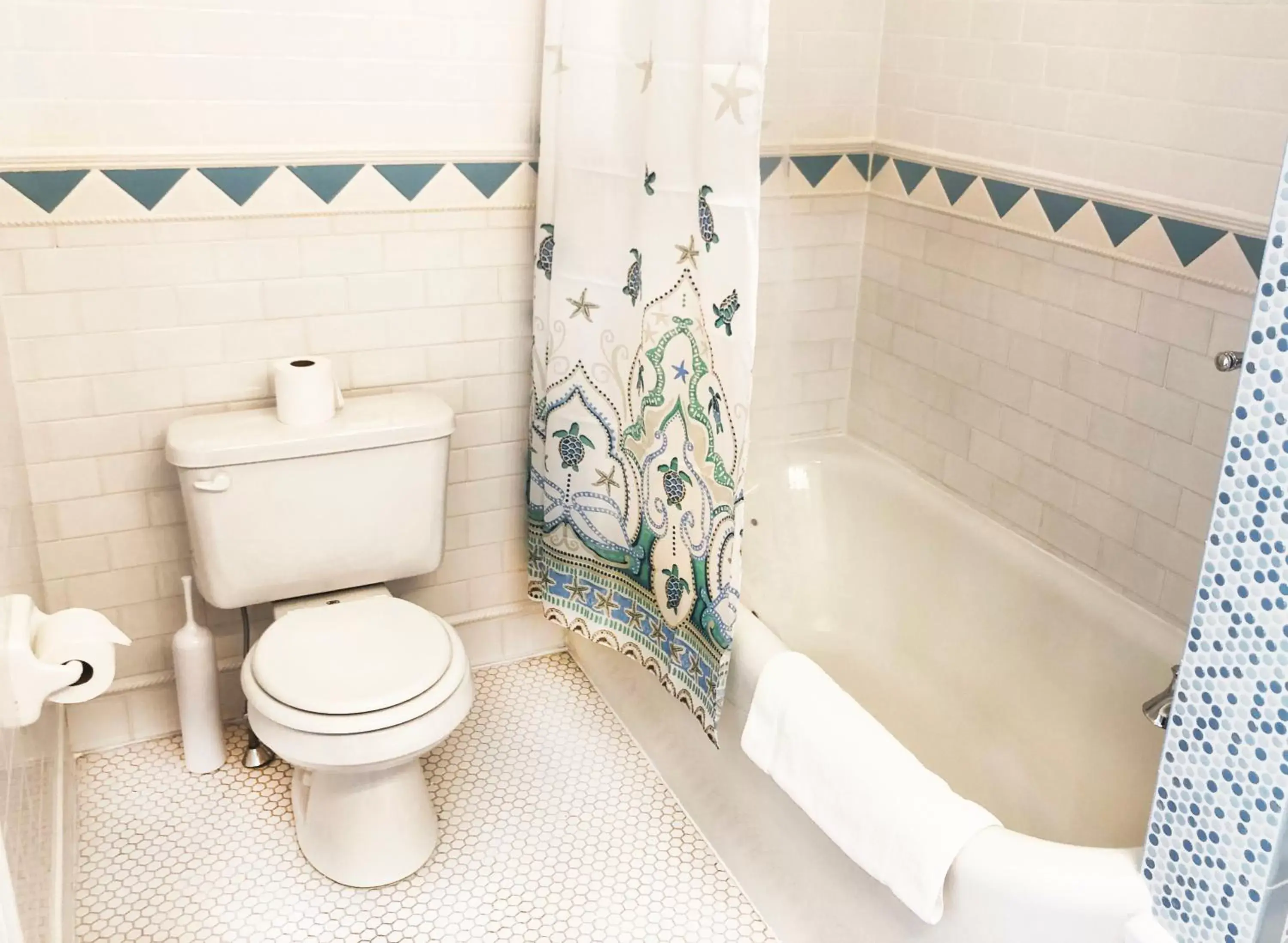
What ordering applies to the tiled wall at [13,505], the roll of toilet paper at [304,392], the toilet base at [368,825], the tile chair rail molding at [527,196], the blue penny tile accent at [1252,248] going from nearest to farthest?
the tiled wall at [13,505] < the blue penny tile accent at [1252,248] < the tile chair rail molding at [527,196] < the toilet base at [368,825] < the roll of toilet paper at [304,392]

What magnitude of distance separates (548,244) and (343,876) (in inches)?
52.3

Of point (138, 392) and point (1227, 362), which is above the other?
point (1227, 362)

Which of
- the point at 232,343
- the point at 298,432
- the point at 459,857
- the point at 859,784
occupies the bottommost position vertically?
the point at 459,857

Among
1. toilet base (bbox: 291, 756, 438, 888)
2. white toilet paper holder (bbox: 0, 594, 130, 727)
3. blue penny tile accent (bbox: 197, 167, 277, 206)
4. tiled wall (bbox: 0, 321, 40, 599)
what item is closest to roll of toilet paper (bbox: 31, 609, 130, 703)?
white toilet paper holder (bbox: 0, 594, 130, 727)

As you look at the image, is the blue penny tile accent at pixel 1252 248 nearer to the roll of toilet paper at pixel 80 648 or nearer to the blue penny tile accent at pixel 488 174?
the blue penny tile accent at pixel 488 174

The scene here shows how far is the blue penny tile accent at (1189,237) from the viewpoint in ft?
5.97

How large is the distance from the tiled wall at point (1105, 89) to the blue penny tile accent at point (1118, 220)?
0.04m

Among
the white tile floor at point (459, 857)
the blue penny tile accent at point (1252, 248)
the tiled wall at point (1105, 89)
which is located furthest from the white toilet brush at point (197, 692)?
the blue penny tile accent at point (1252, 248)

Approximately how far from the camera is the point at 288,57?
212cm

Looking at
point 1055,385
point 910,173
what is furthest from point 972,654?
point 910,173

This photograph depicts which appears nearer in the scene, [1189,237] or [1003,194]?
[1189,237]

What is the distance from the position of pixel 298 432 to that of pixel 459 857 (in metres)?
0.90

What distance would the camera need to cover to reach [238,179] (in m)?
2.15

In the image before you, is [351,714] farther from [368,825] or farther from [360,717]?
[368,825]
